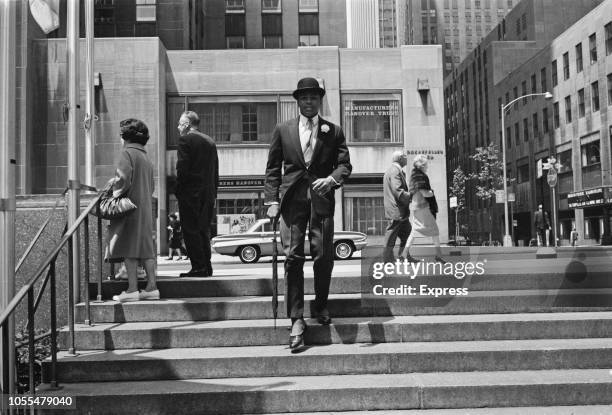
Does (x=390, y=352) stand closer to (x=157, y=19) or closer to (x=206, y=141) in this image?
(x=206, y=141)

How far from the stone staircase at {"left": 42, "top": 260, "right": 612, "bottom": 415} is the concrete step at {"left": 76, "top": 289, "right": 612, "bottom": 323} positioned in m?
0.01

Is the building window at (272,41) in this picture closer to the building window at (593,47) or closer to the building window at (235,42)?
the building window at (235,42)

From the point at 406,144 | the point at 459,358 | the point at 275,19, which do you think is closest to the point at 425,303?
the point at 459,358

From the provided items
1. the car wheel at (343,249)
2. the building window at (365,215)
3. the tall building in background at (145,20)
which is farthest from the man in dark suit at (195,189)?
the tall building in background at (145,20)

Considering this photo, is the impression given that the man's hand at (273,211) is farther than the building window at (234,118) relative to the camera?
No

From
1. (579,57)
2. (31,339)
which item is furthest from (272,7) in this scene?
(31,339)

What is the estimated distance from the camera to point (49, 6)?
647 cm

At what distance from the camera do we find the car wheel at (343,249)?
18.3 meters

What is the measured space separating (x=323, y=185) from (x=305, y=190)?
22cm

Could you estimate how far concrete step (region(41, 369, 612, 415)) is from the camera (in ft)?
14.5

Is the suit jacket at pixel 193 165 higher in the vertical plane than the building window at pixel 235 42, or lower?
lower

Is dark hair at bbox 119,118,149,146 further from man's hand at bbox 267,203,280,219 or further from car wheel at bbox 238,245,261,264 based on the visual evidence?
car wheel at bbox 238,245,261,264

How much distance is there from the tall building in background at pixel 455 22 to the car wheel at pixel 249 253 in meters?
126

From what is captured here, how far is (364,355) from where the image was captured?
494cm
